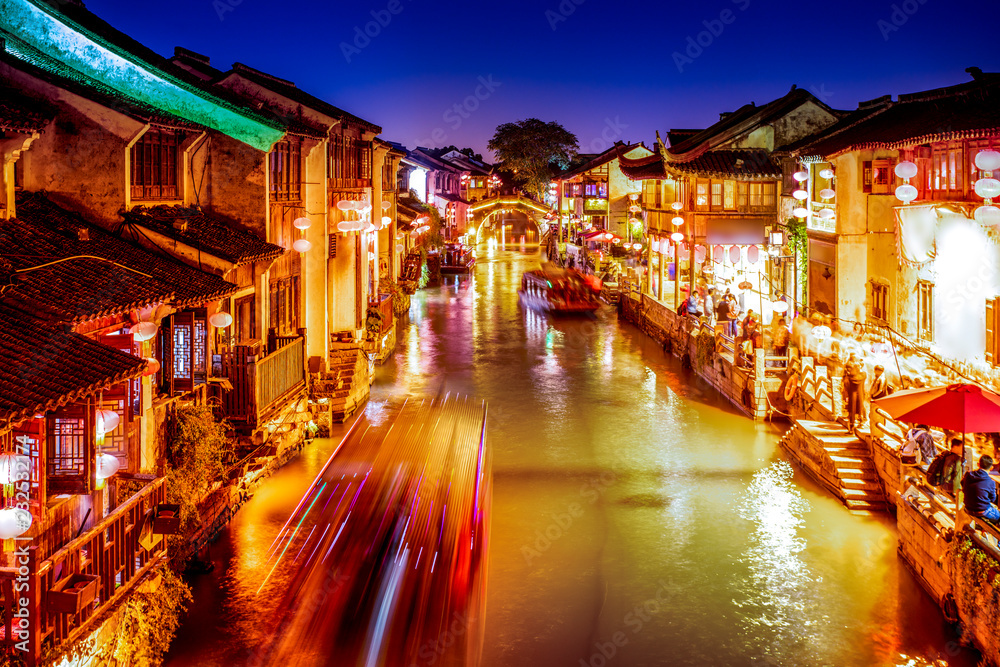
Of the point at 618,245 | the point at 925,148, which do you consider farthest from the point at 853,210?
the point at 618,245

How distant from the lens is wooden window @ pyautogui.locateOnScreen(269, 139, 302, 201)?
70.1ft

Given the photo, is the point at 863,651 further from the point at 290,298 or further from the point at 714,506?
the point at 290,298

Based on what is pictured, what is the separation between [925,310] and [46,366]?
20.8 meters

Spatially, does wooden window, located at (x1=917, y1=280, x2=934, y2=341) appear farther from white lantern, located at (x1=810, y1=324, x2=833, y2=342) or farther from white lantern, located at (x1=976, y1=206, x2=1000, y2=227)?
white lantern, located at (x1=976, y1=206, x2=1000, y2=227)

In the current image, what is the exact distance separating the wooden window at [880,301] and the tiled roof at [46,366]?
21.4 metres

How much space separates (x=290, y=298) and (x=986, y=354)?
1659 centimetres

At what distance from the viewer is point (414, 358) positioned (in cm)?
3450

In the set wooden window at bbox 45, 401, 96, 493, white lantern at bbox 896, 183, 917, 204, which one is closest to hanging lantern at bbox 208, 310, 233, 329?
wooden window at bbox 45, 401, 96, 493

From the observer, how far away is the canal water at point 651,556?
42.0 ft

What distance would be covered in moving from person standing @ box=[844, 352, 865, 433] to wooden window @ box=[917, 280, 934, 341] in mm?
3533

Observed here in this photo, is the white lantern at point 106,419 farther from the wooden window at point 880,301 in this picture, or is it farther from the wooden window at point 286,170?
the wooden window at point 880,301

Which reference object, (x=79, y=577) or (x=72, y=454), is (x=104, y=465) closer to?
(x=72, y=454)

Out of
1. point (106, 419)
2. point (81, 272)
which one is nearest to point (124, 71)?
point (81, 272)

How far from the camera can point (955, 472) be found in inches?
564
